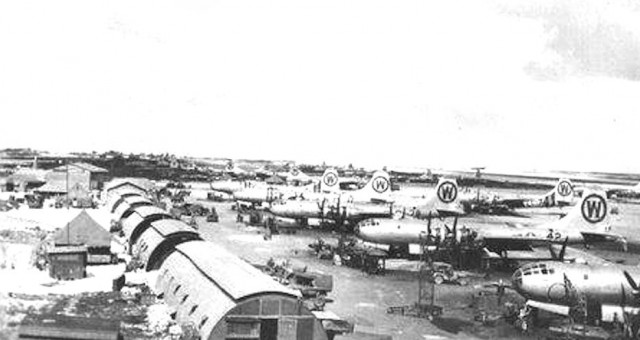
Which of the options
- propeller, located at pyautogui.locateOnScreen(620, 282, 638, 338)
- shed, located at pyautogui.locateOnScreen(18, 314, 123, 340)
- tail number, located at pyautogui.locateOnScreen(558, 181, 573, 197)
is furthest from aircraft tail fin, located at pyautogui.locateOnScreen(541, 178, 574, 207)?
shed, located at pyautogui.locateOnScreen(18, 314, 123, 340)

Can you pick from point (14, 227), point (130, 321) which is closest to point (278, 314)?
point (130, 321)

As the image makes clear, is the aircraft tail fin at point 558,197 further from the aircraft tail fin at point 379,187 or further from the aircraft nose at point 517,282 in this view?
the aircraft nose at point 517,282

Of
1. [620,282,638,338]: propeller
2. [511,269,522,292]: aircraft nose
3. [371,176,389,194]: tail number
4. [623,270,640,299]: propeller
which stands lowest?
[620,282,638,338]: propeller

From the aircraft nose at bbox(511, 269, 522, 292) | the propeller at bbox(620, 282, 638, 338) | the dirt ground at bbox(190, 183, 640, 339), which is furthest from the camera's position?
the aircraft nose at bbox(511, 269, 522, 292)

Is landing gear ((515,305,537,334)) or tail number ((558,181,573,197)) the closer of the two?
landing gear ((515,305,537,334))

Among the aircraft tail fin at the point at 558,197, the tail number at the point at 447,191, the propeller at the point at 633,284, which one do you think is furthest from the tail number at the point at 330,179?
the propeller at the point at 633,284

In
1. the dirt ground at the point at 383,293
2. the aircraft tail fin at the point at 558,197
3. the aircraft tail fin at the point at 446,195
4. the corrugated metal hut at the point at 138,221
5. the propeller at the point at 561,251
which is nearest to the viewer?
the dirt ground at the point at 383,293

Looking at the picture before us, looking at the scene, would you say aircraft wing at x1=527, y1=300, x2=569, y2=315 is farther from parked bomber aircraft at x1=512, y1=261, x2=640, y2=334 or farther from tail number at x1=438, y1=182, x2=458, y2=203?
tail number at x1=438, y1=182, x2=458, y2=203

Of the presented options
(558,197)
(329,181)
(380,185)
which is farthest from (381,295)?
(558,197)
